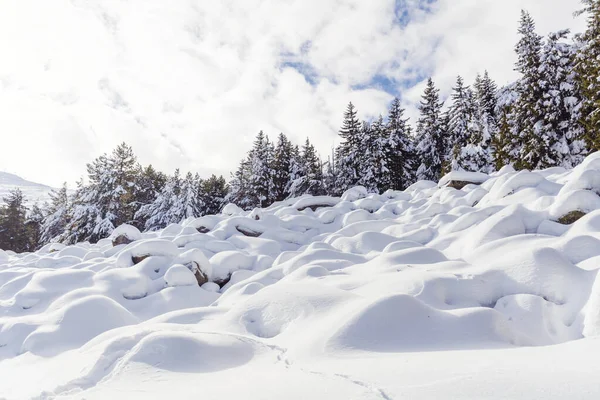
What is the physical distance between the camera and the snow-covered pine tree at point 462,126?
73.6ft

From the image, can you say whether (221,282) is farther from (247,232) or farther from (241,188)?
(241,188)

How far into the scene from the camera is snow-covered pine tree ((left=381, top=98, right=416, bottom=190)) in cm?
2824

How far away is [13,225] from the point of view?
106ft

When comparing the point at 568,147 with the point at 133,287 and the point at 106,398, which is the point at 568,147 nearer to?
the point at 133,287

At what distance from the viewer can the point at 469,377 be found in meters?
1.75

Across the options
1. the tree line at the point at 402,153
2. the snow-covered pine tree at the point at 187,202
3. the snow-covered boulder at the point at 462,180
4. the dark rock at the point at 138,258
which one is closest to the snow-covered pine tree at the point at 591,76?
the tree line at the point at 402,153

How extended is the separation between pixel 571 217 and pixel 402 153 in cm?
2454

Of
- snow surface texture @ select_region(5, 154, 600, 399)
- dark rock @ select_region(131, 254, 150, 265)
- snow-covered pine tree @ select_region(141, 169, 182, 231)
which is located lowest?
snow surface texture @ select_region(5, 154, 600, 399)

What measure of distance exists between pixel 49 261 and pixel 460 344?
10422 mm

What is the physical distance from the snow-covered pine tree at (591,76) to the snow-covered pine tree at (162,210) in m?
27.9

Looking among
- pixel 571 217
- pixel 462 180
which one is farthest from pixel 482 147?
pixel 571 217

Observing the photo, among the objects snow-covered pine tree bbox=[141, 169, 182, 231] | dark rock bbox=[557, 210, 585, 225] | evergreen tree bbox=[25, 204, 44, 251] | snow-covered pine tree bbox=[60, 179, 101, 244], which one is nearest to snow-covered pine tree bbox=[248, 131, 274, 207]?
snow-covered pine tree bbox=[141, 169, 182, 231]

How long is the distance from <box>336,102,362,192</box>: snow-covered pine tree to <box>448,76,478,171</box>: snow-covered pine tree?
298 inches

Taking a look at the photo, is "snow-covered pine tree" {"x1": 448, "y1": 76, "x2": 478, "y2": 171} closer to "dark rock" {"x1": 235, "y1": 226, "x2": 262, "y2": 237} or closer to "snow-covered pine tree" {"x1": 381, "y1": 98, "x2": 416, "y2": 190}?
"snow-covered pine tree" {"x1": 381, "y1": 98, "x2": 416, "y2": 190}
